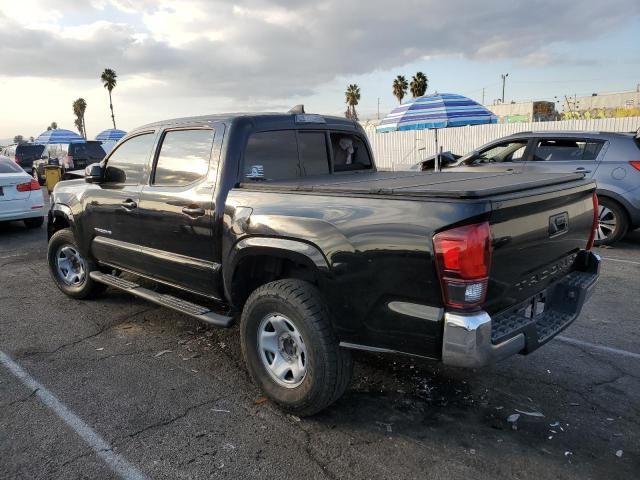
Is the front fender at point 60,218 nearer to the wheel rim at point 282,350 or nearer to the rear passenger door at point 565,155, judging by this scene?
the wheel rim at point 282,350

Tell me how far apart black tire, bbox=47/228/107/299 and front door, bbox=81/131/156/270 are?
12.9 inches

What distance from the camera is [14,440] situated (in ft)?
9.73

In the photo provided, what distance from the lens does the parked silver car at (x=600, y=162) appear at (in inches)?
291

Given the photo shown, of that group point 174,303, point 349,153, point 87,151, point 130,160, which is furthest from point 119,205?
point 87,151

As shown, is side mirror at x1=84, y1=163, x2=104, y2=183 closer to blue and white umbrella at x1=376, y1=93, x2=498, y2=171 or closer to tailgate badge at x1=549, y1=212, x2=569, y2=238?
tailgate badge at x1=549, y1=212, x2=569, y2=238

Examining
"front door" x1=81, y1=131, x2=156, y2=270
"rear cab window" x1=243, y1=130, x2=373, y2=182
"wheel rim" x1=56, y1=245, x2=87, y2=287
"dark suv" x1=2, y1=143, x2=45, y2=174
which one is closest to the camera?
"rear cab window" x1=243, y1=130, x2=373, y2=182

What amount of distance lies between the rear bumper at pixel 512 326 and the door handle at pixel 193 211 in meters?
1.98

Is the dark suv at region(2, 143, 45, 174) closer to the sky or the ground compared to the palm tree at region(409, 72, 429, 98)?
closer to the ground

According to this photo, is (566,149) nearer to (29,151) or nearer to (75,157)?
(75,157)

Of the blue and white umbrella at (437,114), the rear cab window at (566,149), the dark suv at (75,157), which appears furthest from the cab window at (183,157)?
the dark suv at (75,157)

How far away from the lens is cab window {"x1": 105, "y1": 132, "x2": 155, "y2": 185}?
4.43 metres

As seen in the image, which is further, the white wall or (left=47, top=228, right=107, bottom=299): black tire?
the white wall

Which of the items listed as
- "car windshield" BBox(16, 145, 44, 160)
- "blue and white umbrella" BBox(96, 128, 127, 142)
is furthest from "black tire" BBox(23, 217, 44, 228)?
"blue and white umbrella" BBox(96, 128, 127, 142)

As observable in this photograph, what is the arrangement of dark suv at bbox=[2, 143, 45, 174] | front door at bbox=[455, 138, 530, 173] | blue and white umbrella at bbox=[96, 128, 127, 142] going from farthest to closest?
blue and white umbrella at bbox=[96, 128, 127, 142]
dark suv at bbox=[2, 143, 45, 174]
front door at bbox=[455, 138, 530, 173]
